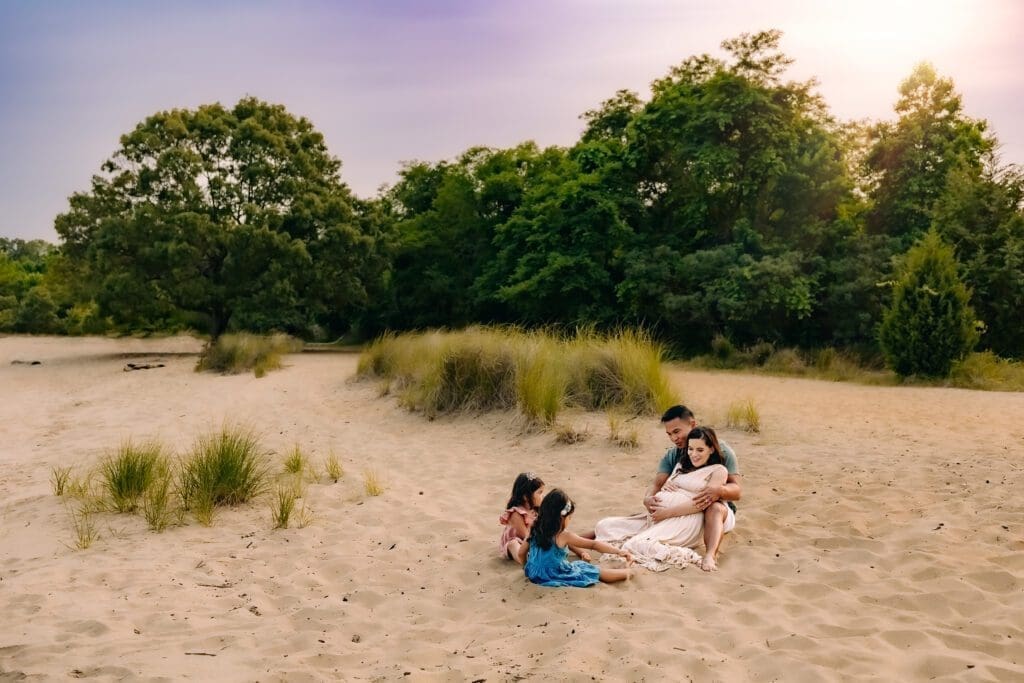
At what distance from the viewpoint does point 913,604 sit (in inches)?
164

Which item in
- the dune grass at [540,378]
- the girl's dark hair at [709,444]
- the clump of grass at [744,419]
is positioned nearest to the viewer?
the girl's dark hair at [709,444]

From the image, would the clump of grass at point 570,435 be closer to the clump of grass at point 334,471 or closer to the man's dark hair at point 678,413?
the clump of grass at point 334,471

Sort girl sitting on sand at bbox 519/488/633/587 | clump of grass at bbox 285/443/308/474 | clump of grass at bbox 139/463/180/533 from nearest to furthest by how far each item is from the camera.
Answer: girl sitting on sand at bbox 519/488/633/587 → clump of grass at bbox 139/463/180/533 → clump of grass at bbox 285/443/308/474

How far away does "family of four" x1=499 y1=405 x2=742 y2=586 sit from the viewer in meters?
4.61

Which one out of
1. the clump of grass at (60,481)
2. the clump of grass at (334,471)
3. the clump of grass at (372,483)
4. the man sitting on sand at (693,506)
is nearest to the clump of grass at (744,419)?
the man sitting on sand at (693,506)

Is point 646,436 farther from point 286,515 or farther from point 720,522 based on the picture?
point 286,515

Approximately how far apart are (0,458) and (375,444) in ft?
14.1

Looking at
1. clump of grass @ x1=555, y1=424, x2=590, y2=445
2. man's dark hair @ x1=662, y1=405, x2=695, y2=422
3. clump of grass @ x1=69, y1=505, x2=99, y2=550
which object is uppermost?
man's dark hair @ x1=662, y1=405, x2=695, y2=422

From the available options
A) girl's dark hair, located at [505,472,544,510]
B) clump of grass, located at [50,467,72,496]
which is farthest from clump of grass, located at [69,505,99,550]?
girl's dark hair, located at [505,472,544,510]

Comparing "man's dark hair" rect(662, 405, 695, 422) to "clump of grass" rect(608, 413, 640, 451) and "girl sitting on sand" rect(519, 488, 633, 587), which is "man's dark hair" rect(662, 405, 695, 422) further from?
"clump of grass" rect(608, 413, 640, 451)

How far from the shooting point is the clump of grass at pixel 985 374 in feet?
47.0

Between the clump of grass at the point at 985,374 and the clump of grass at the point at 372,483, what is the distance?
12.3 meters

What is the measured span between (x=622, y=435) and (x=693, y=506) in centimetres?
356

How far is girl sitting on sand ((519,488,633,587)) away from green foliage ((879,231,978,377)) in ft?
43.5
